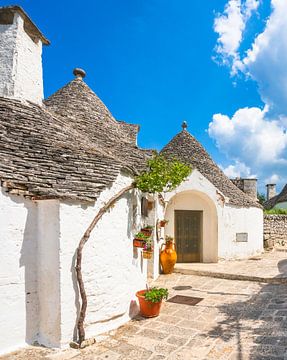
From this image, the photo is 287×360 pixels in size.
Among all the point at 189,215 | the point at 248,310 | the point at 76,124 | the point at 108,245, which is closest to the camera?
the point at 108,245

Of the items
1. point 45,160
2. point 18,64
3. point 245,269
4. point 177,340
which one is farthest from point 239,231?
point 18,64

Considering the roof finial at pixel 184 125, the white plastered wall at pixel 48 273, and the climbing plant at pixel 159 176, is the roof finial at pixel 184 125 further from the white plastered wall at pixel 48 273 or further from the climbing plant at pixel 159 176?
the white plastered wall at pixel 48 273

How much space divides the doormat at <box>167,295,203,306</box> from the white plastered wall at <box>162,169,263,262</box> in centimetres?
461

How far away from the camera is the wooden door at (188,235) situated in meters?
12.6

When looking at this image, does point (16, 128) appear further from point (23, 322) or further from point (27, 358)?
point (27, 358)

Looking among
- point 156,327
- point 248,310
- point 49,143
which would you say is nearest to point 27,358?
point 156,327

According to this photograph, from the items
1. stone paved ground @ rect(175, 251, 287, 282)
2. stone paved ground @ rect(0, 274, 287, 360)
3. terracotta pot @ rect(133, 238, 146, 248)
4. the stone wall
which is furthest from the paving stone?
the stone wall

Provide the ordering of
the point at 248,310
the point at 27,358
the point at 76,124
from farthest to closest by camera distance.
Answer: the point at 76,124
the point at 248,310
the point at 27,358

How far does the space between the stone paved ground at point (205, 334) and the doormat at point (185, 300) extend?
0.18m

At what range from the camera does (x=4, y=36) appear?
747 centimetres

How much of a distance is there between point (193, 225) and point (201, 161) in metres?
3.58

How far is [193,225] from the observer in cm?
1280

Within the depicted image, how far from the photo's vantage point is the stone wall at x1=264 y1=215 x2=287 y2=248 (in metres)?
17.3

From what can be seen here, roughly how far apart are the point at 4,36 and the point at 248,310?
29.9 ft
